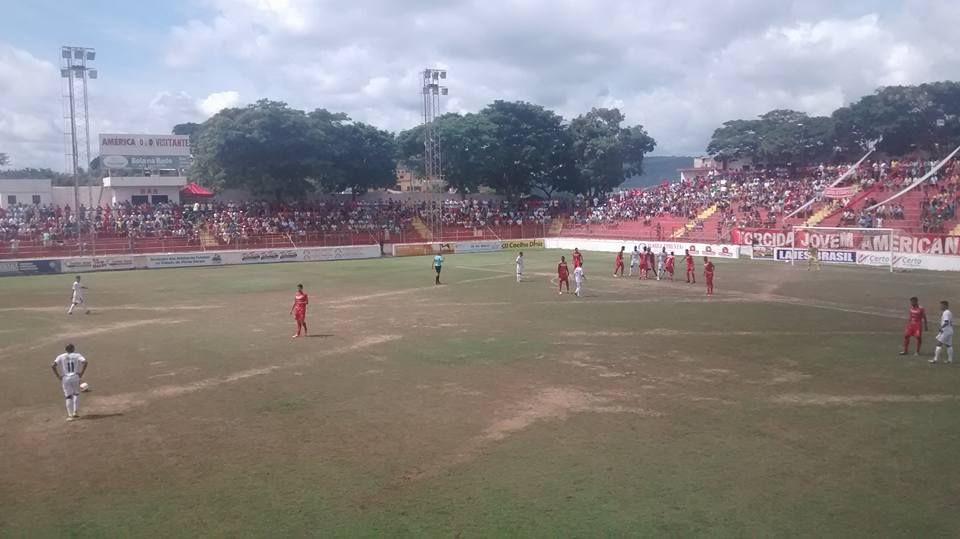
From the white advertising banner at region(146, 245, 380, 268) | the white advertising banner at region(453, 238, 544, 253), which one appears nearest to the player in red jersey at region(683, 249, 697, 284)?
the white advertising banner at region(453, 238, 544, 253)

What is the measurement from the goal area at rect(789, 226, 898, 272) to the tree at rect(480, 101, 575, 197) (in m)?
32.2

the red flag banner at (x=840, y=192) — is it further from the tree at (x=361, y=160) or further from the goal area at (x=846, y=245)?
the tree at (x=361, y=160)

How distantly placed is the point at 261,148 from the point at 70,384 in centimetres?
4615

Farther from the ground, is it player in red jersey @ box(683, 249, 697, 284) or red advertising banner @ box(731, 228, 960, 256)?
red advertising banner @ box(731, 228, 960, 256)

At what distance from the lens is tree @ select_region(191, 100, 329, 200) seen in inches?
2133

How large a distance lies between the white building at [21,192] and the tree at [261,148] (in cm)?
1261

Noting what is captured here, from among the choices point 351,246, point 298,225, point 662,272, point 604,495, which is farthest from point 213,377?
point 298,225

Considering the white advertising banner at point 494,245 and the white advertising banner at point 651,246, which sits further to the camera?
the white advertising banner at point 494,245

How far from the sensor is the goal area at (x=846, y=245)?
37844mm

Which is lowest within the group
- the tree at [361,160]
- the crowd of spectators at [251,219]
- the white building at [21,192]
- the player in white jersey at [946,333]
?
the player in white jersey at [946,333]

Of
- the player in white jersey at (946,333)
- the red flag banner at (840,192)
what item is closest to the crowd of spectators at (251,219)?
the red flag banner at (840,192)

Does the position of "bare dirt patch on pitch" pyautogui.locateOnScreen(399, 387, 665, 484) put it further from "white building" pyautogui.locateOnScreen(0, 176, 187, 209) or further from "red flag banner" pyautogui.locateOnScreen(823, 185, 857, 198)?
"white building" pyautogui.locateOnScreen(0, 176, 187, 209)

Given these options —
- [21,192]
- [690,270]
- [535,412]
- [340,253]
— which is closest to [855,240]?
[690,270]

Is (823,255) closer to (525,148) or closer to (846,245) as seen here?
(846,245)
